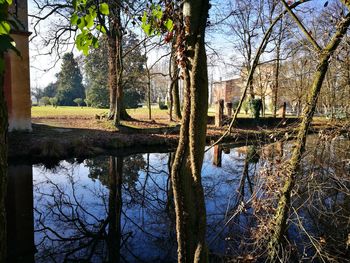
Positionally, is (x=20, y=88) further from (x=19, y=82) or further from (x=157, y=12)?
(x=157, y=12)

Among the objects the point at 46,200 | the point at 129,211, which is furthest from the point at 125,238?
the point at 46,200

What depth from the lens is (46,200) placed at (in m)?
6.79

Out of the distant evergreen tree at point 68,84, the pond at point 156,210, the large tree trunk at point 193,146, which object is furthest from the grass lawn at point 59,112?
the large tree trunk at point 193,146

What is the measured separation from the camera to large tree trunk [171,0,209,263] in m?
1.52

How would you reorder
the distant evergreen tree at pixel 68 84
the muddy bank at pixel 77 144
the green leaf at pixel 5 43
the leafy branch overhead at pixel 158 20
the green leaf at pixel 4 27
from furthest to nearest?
1. the distant evergreen tree at pixel 68 84
2. the muddy bank at pixel 77 144
3. the leafy branch overhead at pixel 158 20
4. the green leaf at pixel 4 27
5. the green leaf at pixel 5 43

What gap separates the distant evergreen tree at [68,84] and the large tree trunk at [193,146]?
1526 inches

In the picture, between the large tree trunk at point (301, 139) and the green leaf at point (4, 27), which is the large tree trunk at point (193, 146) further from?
the large tree trunk at point (301, 139)

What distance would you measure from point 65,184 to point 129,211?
273cm

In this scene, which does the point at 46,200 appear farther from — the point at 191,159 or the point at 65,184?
the point at 191,159

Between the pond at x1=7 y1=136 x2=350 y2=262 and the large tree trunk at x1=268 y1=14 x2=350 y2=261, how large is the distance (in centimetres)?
14

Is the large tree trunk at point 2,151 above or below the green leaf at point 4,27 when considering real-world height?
below

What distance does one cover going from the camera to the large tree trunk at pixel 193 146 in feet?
5.00

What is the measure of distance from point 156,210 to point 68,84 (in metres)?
35.5

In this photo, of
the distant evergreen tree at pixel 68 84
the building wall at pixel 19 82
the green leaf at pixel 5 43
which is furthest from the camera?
the distant evergreen tree at pixel 68 84
